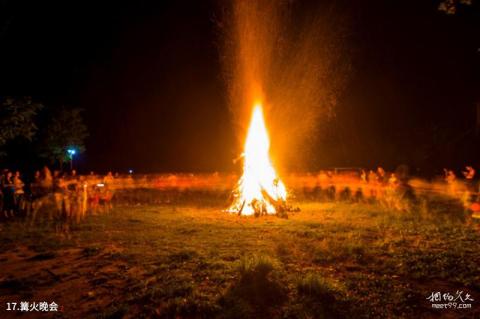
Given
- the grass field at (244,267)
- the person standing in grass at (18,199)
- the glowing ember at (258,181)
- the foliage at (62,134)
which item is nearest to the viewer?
the grass field at (244,267)

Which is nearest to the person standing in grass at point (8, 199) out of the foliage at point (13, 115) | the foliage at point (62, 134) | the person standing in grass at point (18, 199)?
the person standing in grass at point (18, 199)

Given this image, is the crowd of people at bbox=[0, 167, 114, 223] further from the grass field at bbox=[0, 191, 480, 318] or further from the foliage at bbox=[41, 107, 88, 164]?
the foliage at bbox=[41, 107, 88, 164]

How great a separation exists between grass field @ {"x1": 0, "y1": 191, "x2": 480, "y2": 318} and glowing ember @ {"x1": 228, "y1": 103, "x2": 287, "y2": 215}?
241 centimetres

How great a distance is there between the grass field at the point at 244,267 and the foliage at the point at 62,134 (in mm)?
16478

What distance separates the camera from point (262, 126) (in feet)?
62.6

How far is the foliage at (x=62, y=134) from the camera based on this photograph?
2923cm

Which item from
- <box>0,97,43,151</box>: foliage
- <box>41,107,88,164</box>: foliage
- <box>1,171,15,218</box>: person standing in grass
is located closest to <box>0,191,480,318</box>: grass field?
<box>1,171,15,218</box>: person standing in grass

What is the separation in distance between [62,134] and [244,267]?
2529cm

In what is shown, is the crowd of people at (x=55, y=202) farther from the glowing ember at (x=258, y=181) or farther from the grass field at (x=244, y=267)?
the glowing ember at (x=258, y=181)

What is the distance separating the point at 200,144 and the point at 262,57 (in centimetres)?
3522

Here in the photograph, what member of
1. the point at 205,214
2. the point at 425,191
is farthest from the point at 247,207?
the point at 425,191

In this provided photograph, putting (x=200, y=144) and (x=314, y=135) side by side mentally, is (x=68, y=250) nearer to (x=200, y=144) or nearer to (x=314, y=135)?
(x=314, y=135)

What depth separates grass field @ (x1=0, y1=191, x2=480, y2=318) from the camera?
6.85 metres

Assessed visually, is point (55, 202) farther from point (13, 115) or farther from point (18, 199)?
point (13, 115)
